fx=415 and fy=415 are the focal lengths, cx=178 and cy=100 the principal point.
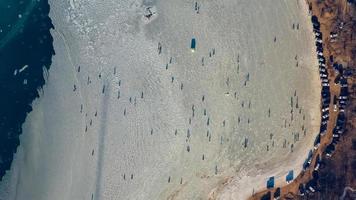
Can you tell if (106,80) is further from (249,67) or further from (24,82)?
(249,67)

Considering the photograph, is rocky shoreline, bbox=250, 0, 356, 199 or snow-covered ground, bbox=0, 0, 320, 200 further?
rocky shoreline, bbox=250, 0, 356, 199

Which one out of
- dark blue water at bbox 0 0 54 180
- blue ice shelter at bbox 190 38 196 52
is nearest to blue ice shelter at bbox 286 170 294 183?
blue ice shelter at bbox 190 38 196 52

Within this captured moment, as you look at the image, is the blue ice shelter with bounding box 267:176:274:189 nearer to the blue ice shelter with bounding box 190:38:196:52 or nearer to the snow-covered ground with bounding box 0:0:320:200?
the snow-covered ground with bounding box 0:0:320:200

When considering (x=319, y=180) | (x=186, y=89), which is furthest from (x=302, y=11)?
(x=319, y=180)

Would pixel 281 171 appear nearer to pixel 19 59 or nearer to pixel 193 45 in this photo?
pixel 193 45

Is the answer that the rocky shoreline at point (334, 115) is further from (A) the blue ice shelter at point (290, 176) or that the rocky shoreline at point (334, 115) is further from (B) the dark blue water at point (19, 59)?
(B) the dark blue water at point (19, 59)

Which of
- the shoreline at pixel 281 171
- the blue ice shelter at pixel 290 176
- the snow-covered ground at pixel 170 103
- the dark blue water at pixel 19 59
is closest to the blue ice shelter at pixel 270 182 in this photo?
the shoreline at pixel 281 171
